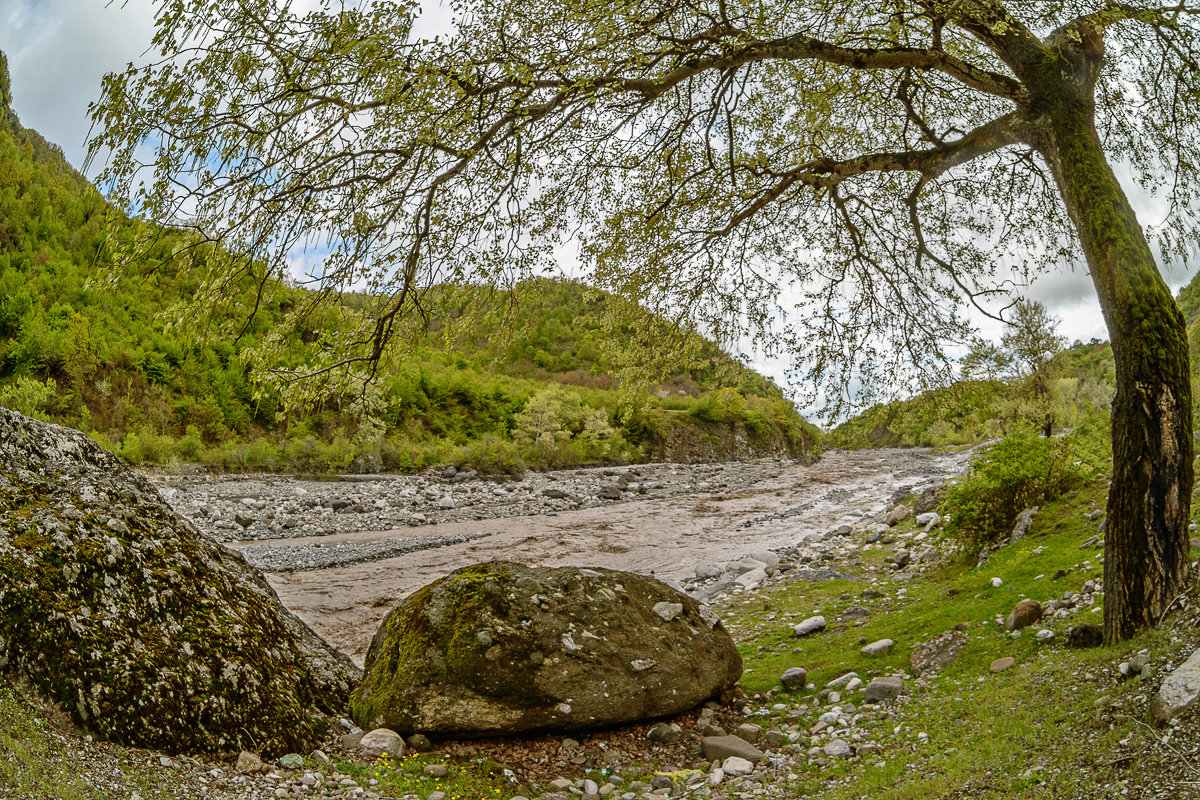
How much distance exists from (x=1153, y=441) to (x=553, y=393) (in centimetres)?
5112

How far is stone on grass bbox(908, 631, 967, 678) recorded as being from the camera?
6148 millimetres

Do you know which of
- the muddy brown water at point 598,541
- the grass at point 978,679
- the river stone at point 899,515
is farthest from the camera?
the river stone at point 899,515

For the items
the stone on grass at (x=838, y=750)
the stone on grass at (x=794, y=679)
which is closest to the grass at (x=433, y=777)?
the stone on grass at (x=838, y=750)

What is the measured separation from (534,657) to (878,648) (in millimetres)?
4067

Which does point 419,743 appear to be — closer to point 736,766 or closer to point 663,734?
point 663,734

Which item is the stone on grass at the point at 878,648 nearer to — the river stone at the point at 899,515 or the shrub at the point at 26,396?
the river stone at the point at 899,515

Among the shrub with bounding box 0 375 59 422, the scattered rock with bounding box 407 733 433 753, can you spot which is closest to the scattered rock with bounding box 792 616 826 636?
the scattered rock with bounding box 407 733 433 753

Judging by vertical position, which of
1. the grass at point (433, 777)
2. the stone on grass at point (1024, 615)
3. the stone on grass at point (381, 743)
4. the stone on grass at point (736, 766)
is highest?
the stone on grass at point (1024, 615)

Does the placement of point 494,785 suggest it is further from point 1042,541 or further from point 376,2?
point 1042,541

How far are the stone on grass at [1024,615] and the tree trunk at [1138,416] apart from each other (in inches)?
51.2

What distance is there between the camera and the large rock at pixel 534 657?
16.1ft

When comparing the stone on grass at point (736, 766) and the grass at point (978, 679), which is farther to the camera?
the stone on grass at point (736, 766)

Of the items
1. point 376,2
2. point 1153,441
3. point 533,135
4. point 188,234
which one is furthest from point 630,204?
point 1153,441

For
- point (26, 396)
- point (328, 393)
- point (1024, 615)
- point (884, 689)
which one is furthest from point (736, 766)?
point (26, 396)
